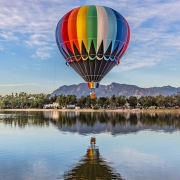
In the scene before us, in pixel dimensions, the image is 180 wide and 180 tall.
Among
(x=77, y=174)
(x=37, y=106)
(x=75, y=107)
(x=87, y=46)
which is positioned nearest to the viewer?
(x=77, y=174)

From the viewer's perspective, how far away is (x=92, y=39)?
33.6 metres

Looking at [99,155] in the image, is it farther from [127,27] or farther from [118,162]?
[127,27]

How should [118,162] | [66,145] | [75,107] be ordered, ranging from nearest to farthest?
1. [118,162]
2. [66,145]
3. [75,107]

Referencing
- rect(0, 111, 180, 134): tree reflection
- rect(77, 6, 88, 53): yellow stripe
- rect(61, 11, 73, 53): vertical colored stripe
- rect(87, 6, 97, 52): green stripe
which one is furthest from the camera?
rect(0, 111, 180, 134): tree reflection

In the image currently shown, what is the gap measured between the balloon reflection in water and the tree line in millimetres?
96235

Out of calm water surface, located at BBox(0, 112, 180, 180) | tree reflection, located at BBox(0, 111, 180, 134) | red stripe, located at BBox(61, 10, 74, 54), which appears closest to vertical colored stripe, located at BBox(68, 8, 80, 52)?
red stripe, located at BBox(61, 10, 74, 54)

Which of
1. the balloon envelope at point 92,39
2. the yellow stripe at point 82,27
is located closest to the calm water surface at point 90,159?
the balloon envelope at point 92,39

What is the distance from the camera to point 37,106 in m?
168

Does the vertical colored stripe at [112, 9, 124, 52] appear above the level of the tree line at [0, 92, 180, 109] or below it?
above

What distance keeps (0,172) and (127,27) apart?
2422cm

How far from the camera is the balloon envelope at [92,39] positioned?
3350cm

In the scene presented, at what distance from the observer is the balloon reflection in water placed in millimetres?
16528

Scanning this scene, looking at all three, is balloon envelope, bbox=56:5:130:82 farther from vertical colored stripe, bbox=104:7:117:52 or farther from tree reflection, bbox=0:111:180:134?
tree reflection, bbox=0:111:180:134

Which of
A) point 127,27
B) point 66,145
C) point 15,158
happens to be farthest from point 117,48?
point 15,158
